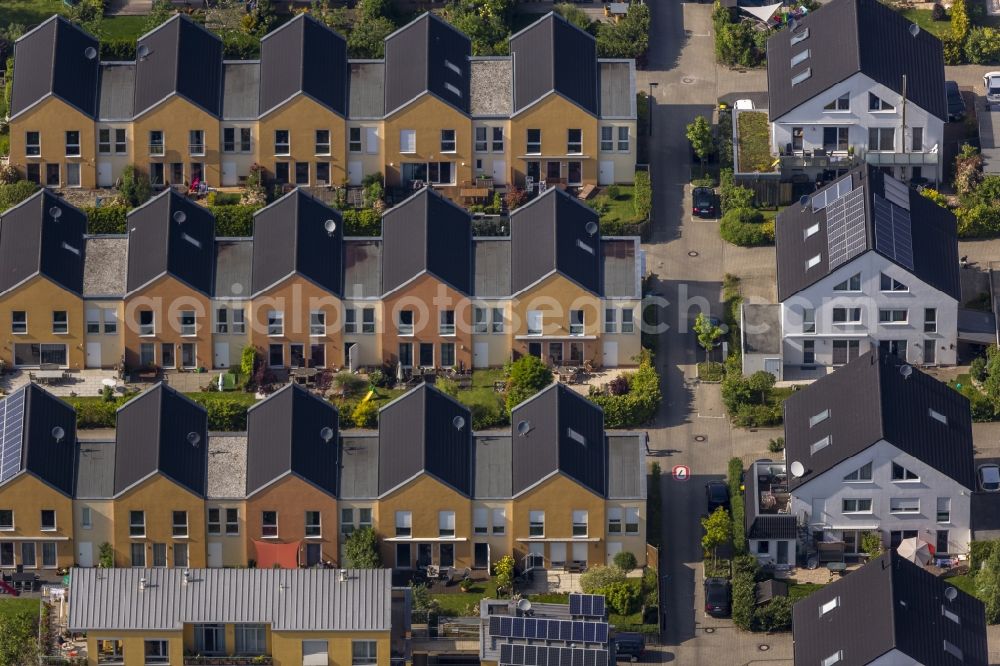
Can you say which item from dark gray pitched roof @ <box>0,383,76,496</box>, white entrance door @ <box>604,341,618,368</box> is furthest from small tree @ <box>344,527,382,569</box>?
white entrance door @ <box>604,341,618,368</box>

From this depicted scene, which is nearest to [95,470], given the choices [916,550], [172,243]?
[172,243]

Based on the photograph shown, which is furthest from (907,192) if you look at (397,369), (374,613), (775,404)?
(374,613)

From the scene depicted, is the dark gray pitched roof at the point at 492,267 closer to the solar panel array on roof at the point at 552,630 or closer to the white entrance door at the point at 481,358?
the white entrance door at the point at 481,358

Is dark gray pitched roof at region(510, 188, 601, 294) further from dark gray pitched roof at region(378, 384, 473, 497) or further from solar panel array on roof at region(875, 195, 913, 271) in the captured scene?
solar panel array on roof at region(875, 195, 913, 271)

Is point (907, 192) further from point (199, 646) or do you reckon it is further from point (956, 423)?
point (199, 646)

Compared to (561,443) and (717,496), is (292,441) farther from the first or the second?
(717,496)

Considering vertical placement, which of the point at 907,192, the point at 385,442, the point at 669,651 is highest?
the point at 907,192

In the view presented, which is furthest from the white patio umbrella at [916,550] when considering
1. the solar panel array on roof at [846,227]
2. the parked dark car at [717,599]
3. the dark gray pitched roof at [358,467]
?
the dark gray pitched roof at [358,467]
